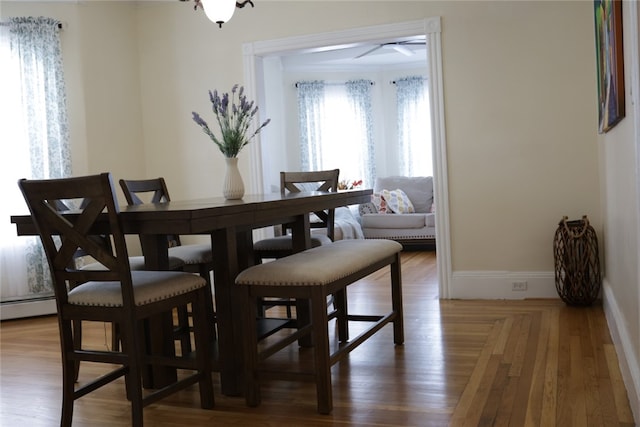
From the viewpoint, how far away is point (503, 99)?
455 centimetres

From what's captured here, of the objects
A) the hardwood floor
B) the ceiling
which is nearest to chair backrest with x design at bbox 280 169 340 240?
the hardwood floor

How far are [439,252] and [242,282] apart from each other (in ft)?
7.95

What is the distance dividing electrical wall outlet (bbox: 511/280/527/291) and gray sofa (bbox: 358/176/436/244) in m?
3.05

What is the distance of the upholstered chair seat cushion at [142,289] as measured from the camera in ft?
7.94

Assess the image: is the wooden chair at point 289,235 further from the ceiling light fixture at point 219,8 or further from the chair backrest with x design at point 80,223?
the chair backrest with x design at point 80,223

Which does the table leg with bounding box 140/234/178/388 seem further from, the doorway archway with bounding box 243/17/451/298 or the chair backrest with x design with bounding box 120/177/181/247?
the doorway archway with bounding box 243/17/451/298

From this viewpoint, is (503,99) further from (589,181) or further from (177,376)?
(177,376)

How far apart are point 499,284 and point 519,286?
0.14 metres

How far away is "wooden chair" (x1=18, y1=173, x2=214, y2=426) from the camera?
232 centimetres

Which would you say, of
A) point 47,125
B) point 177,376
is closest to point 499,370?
point 177,376

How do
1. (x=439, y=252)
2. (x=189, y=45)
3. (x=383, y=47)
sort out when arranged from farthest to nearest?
(x=383, y=47) → (x=189, y=45) → (x=439, y=252)

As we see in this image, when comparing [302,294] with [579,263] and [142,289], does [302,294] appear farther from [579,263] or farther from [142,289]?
[579,263]

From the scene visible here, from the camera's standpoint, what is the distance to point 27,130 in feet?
15.9

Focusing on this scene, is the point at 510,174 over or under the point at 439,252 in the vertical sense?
over
